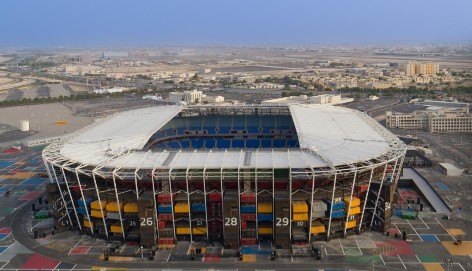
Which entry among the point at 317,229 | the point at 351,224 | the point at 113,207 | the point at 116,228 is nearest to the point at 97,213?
the point at 113,207

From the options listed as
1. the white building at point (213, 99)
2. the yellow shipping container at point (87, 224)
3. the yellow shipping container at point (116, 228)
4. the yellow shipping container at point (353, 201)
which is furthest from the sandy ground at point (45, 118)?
the yellow shipping container at point (353, 201)

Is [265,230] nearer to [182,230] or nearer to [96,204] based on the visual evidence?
[182,230]

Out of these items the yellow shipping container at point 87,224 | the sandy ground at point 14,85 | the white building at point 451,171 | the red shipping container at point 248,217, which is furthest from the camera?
the sandy ground at point 14,85

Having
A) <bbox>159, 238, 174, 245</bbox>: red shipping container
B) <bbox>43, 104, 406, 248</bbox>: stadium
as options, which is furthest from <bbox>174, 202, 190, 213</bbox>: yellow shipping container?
<bbox>159, 238, 174, 245</bbox>: red shipping container

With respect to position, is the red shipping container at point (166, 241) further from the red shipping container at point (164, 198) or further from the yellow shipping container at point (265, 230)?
the yellow shipping container at point (265, 230)

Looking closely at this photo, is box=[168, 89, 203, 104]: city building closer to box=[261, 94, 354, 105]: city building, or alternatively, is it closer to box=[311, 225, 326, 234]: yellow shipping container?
box=[261, 94, 354, 105]: city building

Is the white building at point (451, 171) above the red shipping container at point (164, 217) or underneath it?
underneath

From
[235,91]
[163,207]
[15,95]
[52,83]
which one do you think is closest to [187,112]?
[163,207]
